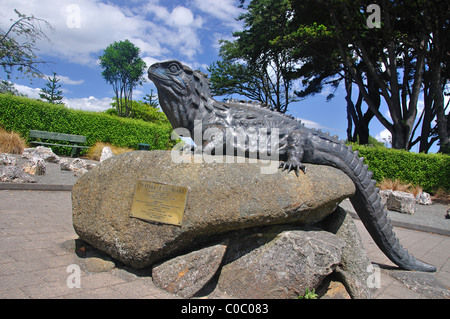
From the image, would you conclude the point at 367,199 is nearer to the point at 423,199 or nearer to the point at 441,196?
the point at 423,199

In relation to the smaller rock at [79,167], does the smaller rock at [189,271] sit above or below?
below

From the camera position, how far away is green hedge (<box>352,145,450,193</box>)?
1306 cm

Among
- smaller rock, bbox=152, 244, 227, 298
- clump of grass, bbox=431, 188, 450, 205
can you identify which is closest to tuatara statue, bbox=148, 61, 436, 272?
smaller rock, bbox=152, 244, 227, 298

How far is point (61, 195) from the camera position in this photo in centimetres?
821

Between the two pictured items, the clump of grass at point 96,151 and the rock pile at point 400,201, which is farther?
the clump of grass at point 96,151

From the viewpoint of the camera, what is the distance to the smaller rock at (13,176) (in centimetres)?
808

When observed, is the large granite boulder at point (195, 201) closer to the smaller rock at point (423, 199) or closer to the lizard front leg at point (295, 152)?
the lizard front leg at point (295, 152)

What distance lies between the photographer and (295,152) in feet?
12.1

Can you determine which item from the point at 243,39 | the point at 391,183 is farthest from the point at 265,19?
the point at 391,183

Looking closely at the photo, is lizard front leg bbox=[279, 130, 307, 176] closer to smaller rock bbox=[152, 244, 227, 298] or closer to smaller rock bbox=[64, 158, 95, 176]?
smaller rock bbox=[152, 244, 227, 298]

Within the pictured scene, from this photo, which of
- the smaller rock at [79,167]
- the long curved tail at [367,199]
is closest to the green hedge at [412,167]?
the long curved tail at [367,199]

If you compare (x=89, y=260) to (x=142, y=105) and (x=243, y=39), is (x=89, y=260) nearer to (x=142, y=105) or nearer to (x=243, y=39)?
(x=243, y=39)

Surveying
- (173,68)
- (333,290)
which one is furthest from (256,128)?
(333,290)

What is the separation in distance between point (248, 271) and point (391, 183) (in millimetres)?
11704
